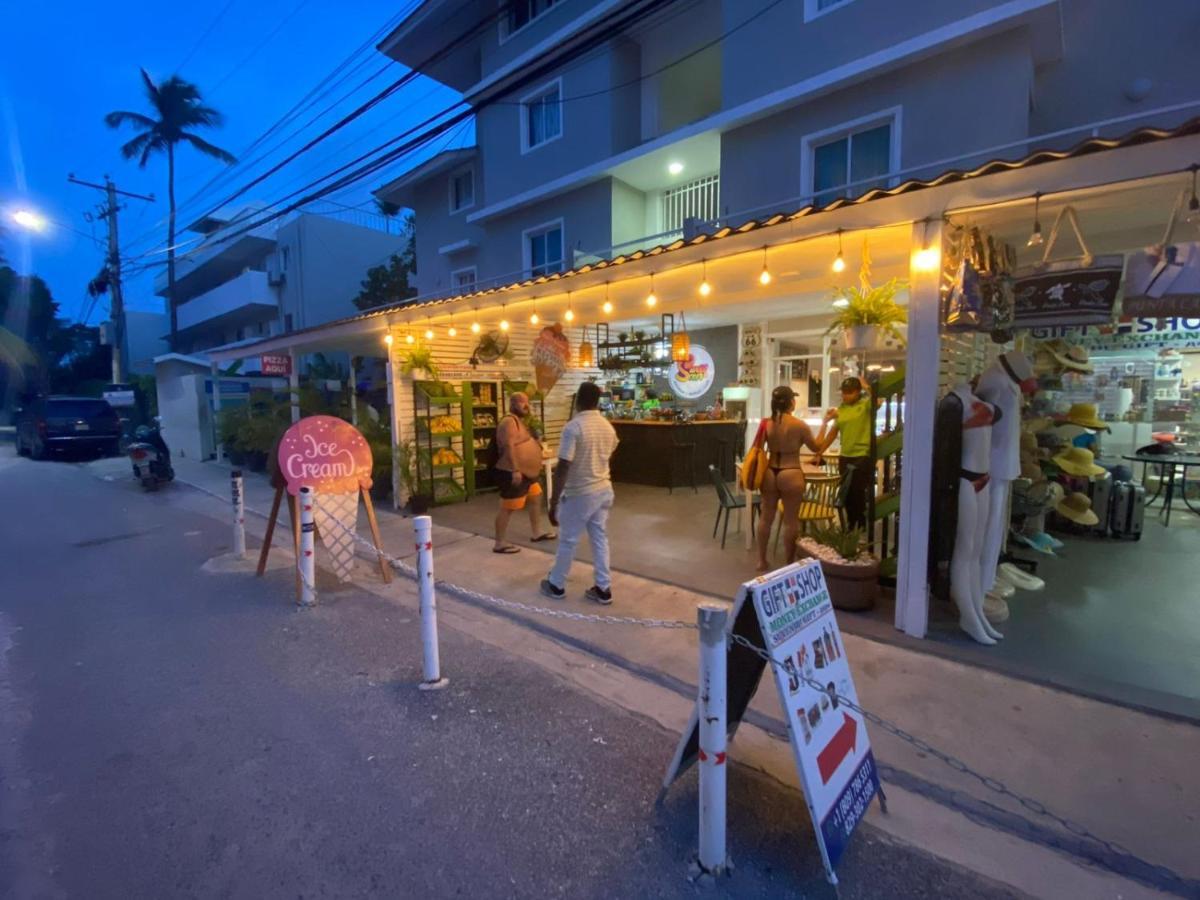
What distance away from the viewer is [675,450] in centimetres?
1012

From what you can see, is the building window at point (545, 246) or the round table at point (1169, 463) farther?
the building window at point (545, 246)

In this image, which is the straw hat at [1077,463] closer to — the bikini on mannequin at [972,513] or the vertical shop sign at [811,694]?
the bikini on mannequin at [972,513]

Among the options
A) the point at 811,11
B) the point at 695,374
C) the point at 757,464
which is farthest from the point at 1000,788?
the point at 811,11

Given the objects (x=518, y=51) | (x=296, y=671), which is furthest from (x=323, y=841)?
(x=518, y=51)

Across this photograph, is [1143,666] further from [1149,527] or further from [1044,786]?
[1149,527]

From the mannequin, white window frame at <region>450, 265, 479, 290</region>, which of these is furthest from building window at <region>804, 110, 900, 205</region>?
white window frame at <region>450, 265, 479, 290</region>

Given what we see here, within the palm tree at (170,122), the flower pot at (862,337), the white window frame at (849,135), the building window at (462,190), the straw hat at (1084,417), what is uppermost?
the palm tree at (170,122)

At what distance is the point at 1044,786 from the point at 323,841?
324 centimetres

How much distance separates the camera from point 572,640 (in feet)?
14.3

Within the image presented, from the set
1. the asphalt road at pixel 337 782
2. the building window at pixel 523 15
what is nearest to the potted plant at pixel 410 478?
the asphalt road at pixel 337 782

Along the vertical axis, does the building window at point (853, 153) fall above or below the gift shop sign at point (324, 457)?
above

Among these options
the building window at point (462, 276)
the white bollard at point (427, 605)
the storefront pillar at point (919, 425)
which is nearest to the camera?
the white bollard at point (427, 605)

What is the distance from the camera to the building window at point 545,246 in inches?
507

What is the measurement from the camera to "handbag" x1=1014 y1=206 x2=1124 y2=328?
340 cm
